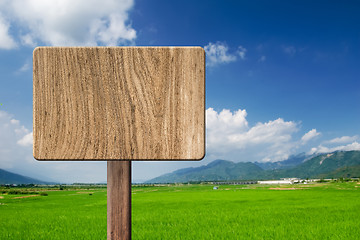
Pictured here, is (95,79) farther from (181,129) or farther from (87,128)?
(181,129)

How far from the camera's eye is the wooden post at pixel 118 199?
1262 millimetres

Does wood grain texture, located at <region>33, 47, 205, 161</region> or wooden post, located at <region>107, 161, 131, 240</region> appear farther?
wooden post, located at <region>107, 161, 131, 240</region>

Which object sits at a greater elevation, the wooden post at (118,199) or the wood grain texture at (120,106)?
the wood grain texture at (120,106)

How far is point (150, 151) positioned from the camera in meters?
1.15

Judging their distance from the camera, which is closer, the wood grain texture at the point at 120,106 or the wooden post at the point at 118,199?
the wood grain texture at the point at 120,106

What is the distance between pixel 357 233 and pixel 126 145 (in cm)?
857

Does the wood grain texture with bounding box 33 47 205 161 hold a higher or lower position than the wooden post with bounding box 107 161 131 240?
higher

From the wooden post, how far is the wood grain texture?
0.14m

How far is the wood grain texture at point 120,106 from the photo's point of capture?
3.76 ft

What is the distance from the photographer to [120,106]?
3.78 feet

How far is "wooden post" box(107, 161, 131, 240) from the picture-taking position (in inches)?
49.7

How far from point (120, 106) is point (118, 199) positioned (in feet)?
1.49

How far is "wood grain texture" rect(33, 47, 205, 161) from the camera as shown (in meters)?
1.15

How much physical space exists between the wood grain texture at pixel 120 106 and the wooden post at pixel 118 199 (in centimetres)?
14
